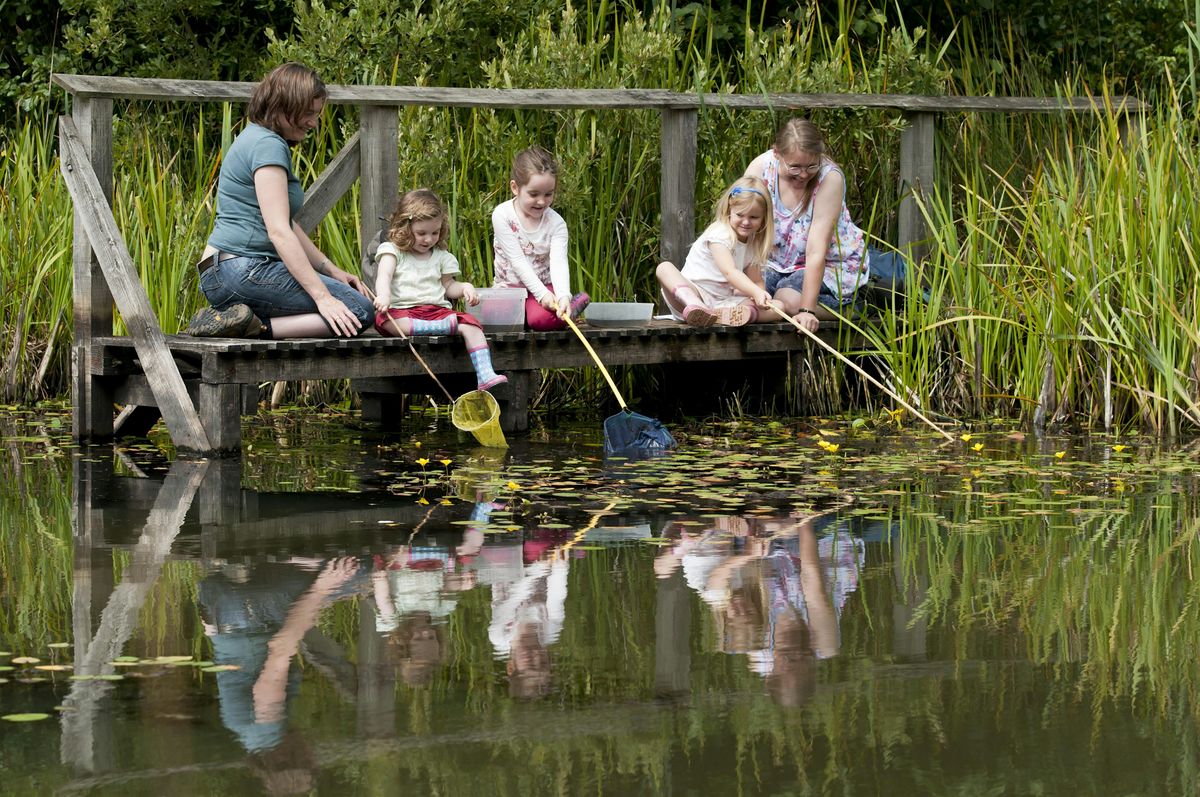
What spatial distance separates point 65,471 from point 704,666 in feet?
11.3

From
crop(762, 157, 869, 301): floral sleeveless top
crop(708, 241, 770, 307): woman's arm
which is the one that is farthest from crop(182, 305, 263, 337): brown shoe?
crop(762, 157, 869, 301): floral sleeveless top

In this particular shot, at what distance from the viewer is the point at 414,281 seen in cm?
721

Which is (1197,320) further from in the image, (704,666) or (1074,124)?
(704,666)

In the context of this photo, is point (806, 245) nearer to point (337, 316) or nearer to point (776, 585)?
point (337, 316)

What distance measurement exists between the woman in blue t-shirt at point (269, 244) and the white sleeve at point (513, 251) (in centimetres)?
80

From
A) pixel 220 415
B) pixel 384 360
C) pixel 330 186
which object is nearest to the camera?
pixel 220 415

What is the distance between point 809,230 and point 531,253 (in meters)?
1.38

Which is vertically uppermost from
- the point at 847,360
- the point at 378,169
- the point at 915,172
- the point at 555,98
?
the point at 555,98

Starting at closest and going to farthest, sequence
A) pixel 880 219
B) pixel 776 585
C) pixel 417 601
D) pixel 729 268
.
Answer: pixel 417 601 < pixel 776 585 < pixel 729 268 < pixel 880 219

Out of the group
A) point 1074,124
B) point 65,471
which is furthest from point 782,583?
point 1074,124

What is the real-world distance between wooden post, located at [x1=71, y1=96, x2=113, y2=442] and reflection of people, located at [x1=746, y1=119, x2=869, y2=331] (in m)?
2.92

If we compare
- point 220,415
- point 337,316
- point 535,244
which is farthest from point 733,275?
point 220,415

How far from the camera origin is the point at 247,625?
3871mm

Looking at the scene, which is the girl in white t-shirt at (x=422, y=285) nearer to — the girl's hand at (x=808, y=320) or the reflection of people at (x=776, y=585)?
the girl's hand at (x=808, y=320)
